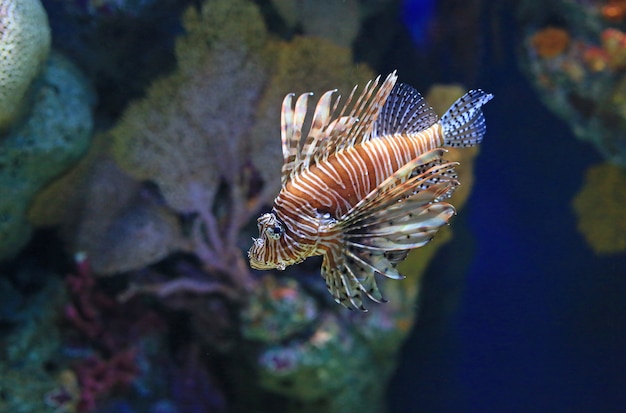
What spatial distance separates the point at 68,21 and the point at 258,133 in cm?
149

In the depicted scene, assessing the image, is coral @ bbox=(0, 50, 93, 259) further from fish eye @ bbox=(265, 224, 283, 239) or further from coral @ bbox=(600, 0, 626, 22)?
coral @ bbox=(600, 0, 626, 22)

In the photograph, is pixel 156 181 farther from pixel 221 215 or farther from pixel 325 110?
pixel 325 110

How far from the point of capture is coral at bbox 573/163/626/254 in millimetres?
4676

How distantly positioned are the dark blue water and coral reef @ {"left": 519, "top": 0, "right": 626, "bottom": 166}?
45 centimetres

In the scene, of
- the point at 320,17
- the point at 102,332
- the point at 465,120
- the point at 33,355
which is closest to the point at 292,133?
the point at 465,120

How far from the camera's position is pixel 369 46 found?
11.6ft

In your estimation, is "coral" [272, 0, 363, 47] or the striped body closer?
the striped body

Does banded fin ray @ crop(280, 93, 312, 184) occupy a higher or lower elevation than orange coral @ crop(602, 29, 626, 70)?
higher

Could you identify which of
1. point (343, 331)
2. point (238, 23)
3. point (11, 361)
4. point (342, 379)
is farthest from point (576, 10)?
point (11, 361)

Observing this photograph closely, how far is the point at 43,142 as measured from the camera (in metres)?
3.12

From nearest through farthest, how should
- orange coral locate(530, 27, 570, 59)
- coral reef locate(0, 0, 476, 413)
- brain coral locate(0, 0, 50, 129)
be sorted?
brain coral locate(0, 0, 50, 129)
coral reef locate(0, 0, 476, 413)
orange coral locate(530, 27, 570, 59)

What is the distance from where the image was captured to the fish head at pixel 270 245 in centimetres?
147

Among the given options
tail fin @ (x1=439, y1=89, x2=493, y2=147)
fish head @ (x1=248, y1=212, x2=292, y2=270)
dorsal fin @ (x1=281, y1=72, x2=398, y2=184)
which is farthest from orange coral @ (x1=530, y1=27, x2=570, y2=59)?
fish head @ (x1=248, y1=212, x2=292, y2=270)

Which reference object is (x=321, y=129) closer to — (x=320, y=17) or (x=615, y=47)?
(x=320, y=17)
